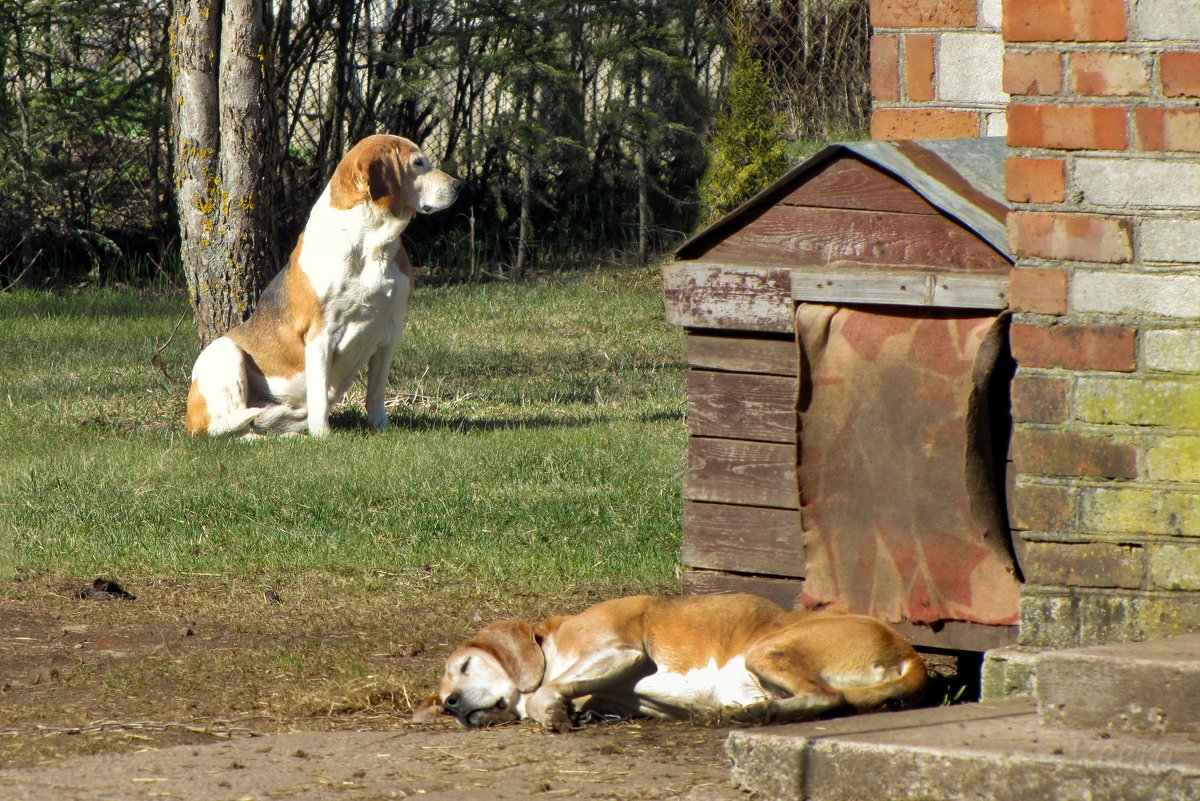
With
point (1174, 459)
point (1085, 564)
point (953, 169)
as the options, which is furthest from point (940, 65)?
point (1085, 564)

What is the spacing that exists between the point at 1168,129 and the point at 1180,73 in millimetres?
128

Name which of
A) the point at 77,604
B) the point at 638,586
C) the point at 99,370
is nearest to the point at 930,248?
the point at 638,586

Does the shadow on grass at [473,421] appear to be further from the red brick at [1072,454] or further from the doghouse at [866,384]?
the red brick at [1072,454]

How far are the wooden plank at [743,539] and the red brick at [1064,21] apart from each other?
1.50m

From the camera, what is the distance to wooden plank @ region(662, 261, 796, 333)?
4219mm

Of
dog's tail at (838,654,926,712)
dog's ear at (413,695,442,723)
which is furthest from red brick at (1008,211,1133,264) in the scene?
dog's ear at (413,695,442,723)

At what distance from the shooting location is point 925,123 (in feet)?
15.3

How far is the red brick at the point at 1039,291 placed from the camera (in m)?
3.57

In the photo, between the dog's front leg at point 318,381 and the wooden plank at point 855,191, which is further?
the dog's front leg at point 318,381

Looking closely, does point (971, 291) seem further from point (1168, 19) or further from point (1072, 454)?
point (1168, 19)

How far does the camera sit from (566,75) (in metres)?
13.6

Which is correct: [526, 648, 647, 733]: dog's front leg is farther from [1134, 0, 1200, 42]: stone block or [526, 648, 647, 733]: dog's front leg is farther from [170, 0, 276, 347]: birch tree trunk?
[170, 0, 276, 347]: birch tree trunk

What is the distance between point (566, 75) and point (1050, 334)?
1047 centimetres

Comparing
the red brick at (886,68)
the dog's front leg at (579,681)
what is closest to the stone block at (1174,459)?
the dog's front leg at (579,681)
